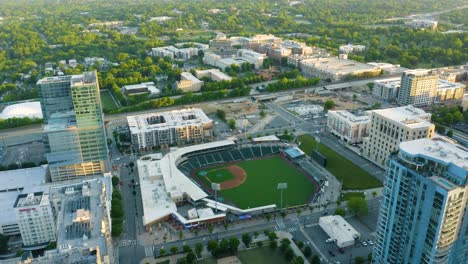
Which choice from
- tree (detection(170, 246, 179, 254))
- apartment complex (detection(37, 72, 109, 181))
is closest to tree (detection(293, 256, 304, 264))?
tree (detection(170, 246, 179, 254))

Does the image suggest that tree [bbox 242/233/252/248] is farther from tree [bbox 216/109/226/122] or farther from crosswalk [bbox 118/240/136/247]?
tree [bbox 216/109/226/122]

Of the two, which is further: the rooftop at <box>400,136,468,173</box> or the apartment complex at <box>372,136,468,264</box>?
the rooftop at <box>400,136,468,173</box>

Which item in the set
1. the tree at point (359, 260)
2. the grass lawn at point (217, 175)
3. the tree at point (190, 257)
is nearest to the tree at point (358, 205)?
the tree at point (359, 260)

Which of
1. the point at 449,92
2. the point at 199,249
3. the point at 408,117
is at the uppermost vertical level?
the point at 408,117

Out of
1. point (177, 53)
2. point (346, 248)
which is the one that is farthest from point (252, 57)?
point (346, 248)

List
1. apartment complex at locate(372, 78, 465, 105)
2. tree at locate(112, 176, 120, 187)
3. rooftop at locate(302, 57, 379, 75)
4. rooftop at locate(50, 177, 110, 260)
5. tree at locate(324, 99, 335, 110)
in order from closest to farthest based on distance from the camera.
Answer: rooftop at locate(50, 177, 110, 260), tree at locate(112, 176, 120, 187), tree at locate(324, 99, 335, 110), apartment complex at locate(372, 78, 465, 105), rooftop at locate(302, 57, 379, 75)

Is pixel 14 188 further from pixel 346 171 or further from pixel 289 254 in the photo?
pixel 346 171

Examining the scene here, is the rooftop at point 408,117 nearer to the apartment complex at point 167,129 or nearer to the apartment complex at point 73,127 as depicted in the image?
the apartment complex at point 167,129

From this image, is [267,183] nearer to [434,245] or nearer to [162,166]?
[162,166]
